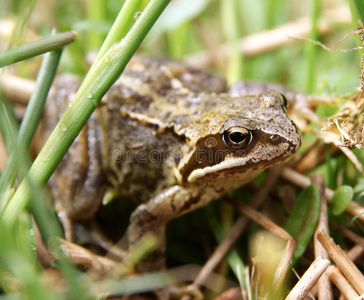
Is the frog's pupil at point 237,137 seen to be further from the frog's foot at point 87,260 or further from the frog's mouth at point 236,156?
the frog's foot at point 87,260

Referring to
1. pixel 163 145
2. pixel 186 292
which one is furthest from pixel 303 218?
pixel 163 145

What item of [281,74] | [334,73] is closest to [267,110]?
[334,73]

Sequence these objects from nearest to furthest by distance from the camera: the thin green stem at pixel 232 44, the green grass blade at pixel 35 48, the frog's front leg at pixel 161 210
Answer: the green grass blade at pixel 35 48 → the frog's front leg at pixel 161 210 → the thin green stem at pixel 232 44

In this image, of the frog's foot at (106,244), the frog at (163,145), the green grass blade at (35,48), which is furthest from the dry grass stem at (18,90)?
the green grass blade at (35,48)

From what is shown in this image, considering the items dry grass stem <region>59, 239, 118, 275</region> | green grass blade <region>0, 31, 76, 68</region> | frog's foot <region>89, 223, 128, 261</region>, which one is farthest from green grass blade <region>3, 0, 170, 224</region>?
frog's foot <region>89, 223, 128, 261</region>

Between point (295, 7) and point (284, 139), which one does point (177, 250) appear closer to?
point (284, 139)

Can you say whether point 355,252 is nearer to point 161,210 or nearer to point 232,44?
point 161,210
